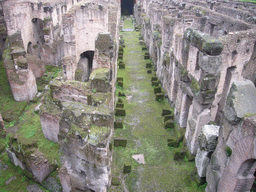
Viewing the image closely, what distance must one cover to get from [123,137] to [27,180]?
15.6 feet

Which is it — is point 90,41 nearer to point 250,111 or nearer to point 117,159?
point 117,159

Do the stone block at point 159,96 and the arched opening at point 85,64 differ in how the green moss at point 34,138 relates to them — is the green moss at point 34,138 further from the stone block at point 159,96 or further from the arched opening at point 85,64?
the stone block at point 159,96

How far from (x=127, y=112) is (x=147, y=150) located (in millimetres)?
3537

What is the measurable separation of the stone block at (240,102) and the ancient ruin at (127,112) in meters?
0.02

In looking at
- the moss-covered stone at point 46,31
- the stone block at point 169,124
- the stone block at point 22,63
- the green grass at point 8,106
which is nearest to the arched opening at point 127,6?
the moss-covered stone at point 46,31

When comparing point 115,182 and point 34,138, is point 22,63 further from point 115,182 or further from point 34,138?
point 115,182

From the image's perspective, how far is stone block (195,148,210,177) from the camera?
307 inches

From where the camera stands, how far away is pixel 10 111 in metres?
12.6

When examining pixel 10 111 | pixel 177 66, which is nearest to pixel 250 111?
pixel 177 66

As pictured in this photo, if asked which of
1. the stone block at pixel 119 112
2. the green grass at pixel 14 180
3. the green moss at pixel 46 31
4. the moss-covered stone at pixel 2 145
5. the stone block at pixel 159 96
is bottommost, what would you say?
the green grass at pixel 14 180

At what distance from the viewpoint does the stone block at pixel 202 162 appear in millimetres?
7800

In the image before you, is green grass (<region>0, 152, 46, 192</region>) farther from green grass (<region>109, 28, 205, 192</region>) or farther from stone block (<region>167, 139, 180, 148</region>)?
stone block (<region>167, 139, 180, 148</region>)

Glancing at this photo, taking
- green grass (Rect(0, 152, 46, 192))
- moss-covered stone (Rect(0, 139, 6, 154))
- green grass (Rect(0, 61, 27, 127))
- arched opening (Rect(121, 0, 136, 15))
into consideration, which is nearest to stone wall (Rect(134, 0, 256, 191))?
green grass (Rect(0, 152, 46, 192))

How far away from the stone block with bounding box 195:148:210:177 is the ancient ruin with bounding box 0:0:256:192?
0.04 m
